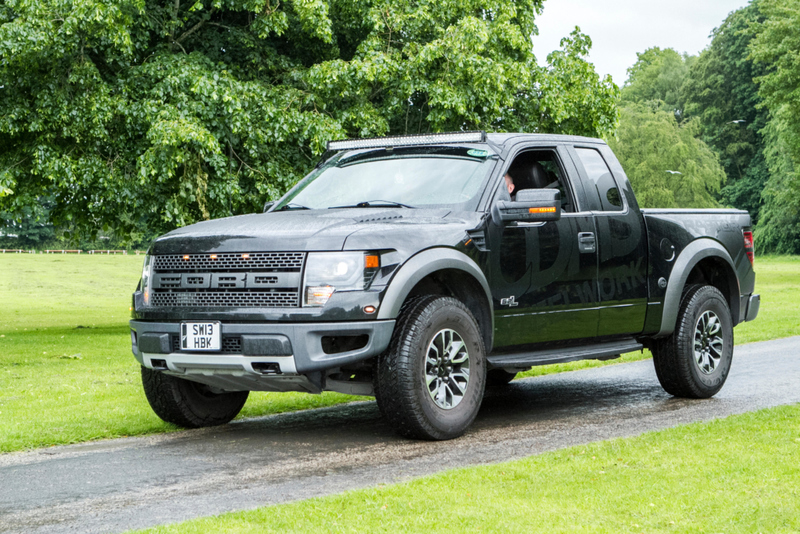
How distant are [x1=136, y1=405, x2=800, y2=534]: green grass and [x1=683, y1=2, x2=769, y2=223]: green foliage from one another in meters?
77.1

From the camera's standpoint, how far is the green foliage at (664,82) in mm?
91312

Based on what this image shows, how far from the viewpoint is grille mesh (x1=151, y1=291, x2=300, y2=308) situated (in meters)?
6.34

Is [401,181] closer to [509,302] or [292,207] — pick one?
[292,207]

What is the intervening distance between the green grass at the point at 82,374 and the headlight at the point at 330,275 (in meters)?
2.02

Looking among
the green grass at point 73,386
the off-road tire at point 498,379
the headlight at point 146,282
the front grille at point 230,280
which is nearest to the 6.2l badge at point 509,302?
the front grille at point 230,280

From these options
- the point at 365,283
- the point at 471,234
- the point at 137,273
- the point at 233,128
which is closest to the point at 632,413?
the point at 471,234

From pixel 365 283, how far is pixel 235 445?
4.90ft

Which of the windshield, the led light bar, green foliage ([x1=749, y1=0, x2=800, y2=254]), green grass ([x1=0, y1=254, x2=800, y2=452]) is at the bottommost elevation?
green grass ([x1=0, y1=254, x2=800, y2=452])

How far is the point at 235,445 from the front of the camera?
6.82m

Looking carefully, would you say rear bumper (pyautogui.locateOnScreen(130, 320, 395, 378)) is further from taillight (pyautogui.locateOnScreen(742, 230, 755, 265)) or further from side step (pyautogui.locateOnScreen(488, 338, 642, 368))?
taillight (pyautogui.locateOnScreen(742, 230, 755, 265))

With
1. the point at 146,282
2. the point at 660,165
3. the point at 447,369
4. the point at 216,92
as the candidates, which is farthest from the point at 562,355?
the point at 660,165

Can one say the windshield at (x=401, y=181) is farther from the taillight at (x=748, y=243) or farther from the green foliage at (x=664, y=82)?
the green foliage at (x=664, y=82)

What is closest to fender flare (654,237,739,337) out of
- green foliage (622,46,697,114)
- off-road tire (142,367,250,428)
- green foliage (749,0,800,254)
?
off-road tire (142,367,250,428)

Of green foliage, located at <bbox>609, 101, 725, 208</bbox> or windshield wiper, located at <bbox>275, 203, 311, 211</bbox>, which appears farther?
green foliage, located at <bbox>609, 101, 725, 208</bbox>
